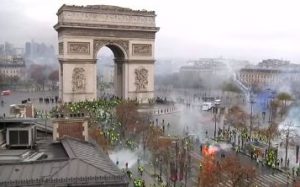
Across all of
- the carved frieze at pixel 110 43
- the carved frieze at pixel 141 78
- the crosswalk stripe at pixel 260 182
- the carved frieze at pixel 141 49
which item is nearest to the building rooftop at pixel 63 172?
the crosswalk stripe at pixel 260 182

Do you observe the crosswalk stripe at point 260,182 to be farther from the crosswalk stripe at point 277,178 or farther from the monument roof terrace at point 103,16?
the monument roof terrace at point 103,16

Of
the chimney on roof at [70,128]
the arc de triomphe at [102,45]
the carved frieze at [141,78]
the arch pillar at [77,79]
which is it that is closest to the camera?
the chimney on roof at [70,128]

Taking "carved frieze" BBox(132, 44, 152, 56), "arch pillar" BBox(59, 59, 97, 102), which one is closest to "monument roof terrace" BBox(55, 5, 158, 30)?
"carved frieze" BBox(132, 44, 152, 56)

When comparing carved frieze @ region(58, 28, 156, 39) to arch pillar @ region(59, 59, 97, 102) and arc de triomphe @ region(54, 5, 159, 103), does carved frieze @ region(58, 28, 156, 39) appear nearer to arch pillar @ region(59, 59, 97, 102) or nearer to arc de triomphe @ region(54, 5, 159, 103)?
arc de triomphe @ region(54, 5, 159, 103)

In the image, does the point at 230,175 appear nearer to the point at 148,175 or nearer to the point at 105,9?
the point at 148,175

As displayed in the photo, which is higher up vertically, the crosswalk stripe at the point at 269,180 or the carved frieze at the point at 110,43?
the carved frieze at the point at 110,43

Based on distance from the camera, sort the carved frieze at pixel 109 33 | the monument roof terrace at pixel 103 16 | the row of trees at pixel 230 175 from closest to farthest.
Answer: the row of trees at pixel 230 175 → the monument roof terrace at pixel 103 16 → the carved frieze at pixel 109 33
